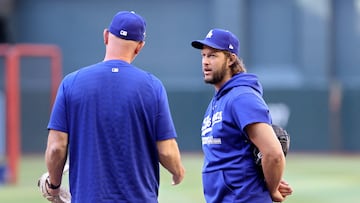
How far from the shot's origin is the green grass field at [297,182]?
12352 mm

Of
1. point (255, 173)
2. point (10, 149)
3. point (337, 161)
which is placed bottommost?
point (337, 161)

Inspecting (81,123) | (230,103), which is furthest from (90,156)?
(230,103)

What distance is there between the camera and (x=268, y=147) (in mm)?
5129

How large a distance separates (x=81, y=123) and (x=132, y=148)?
315 millimetres

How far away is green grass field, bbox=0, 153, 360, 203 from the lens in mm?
12352

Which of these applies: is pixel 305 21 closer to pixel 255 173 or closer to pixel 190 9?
pixel 190 9

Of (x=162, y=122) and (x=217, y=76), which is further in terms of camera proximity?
(x=217, y=76)

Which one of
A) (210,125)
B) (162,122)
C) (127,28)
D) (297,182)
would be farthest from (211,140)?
(297,182)

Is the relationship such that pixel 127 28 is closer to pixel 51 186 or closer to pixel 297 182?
pixel 51 186

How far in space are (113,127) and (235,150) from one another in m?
0.88

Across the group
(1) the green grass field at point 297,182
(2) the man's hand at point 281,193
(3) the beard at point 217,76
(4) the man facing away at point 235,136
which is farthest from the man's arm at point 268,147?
(1) the green grass field at point 297,182

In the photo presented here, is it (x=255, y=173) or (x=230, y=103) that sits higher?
(x=230, y=103)

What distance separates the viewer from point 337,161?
65.5ft

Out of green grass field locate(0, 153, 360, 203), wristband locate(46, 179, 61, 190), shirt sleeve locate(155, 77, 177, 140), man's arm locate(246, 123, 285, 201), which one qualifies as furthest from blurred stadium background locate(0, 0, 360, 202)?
shirt sleeve locate(155, 77, 177, 140)
